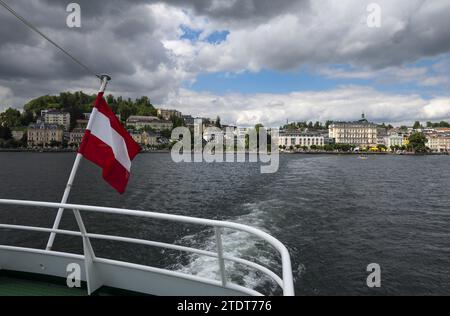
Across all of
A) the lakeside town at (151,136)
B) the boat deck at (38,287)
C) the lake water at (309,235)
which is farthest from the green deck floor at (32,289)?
the lakeside town at (151,136)

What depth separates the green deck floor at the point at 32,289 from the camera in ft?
13.7

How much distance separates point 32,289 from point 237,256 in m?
7.09

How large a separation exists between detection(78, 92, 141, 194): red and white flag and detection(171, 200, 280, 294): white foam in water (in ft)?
13.0

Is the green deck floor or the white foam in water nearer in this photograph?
the green deck floor

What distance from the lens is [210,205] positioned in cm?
2264

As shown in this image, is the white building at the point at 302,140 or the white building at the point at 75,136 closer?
the white building at the point at 75,136

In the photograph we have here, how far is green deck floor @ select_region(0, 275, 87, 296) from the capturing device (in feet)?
13.7

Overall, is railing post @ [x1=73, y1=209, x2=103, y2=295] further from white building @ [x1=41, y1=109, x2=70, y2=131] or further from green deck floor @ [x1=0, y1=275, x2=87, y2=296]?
white building @ [x1=41, y1=109, x2=70, y2=131]

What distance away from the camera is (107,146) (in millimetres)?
5043

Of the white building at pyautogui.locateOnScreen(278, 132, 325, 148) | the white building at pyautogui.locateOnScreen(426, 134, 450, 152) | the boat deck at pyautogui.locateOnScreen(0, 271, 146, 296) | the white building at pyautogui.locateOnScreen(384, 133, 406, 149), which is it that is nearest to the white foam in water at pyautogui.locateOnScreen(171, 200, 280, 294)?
the boat deck at pyautogui.locateOnScreen(0, 271, 146, 296)

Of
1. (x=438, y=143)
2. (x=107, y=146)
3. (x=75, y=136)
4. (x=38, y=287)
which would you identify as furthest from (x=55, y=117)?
(x=438, y=143)

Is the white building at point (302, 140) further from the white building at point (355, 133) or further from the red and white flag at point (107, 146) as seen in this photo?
the red and white flag at point (107, 146)

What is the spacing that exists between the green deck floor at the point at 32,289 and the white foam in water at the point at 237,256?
4404 millimetres
